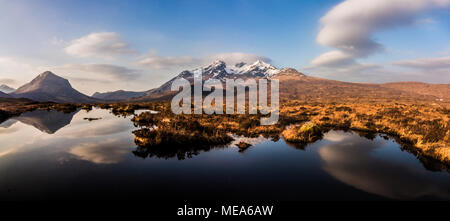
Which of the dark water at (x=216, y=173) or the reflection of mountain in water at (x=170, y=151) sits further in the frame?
the reflection of mountain in water at (x=170, y=151)

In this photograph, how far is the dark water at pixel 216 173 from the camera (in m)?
8.52

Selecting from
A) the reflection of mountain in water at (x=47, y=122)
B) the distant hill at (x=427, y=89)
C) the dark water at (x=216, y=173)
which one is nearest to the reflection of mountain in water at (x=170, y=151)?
the dark water at (x=216, y=173)

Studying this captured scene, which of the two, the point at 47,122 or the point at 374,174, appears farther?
the point at 47,122

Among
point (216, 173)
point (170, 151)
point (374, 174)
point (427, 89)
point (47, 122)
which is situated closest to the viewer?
point (216, 173)

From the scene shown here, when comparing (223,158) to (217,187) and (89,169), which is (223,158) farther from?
(89,169)

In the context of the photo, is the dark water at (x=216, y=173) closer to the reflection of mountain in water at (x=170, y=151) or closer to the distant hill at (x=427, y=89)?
the reflection of mountain in water at (x=170, y=151)

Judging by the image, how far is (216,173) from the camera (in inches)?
422

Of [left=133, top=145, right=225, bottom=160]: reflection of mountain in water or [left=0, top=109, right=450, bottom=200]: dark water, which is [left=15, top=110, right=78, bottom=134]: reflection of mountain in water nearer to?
[left=0, top=109, right=450, bottom=200]: dark water

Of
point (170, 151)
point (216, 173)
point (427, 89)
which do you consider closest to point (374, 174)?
point (216, 173)

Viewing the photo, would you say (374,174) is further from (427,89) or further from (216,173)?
(427,89)

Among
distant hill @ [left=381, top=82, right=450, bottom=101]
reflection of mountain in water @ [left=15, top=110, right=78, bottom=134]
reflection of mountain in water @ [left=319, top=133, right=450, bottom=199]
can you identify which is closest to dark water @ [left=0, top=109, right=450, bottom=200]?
reflection of mountain in water @ [left=319, top=133, right=450, bottom=199]

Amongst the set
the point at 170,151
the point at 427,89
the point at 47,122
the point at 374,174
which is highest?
the point at 427,89
